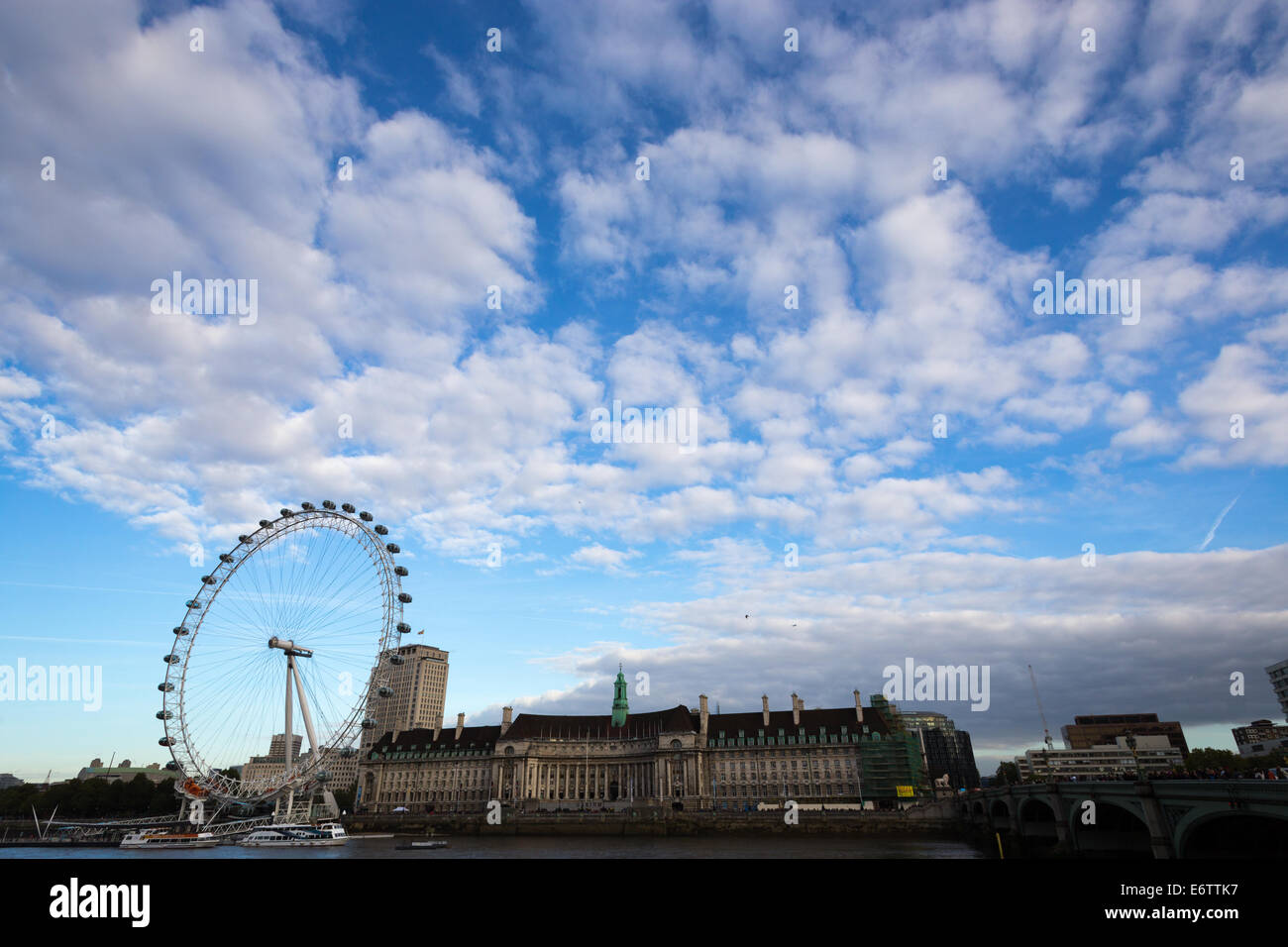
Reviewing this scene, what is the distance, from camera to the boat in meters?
87.5

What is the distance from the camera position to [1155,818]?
1784 inches

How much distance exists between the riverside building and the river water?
2558 centimetres

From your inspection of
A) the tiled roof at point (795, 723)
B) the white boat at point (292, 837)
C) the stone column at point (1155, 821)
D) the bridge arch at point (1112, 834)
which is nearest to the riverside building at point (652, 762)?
the tiled roof at point (795, 723)

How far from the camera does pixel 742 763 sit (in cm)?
13538

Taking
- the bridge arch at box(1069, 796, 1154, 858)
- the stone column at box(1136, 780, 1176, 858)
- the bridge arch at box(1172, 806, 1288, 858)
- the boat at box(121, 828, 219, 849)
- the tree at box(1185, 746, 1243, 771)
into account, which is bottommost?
the tree at box(1185, 746, 1243, 771)

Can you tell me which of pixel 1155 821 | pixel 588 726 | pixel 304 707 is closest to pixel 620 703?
pixel 588 726

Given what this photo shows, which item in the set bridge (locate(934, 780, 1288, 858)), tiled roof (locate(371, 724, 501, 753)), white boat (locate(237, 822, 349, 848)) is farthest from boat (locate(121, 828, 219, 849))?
bridge (locate(934, 780, 1288, 858))

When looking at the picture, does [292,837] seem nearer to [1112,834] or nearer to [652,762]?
[652,762]

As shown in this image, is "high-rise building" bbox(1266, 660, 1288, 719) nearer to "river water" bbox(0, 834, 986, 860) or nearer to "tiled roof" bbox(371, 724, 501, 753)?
"river water" bbox(0, 834, 986, 860)
